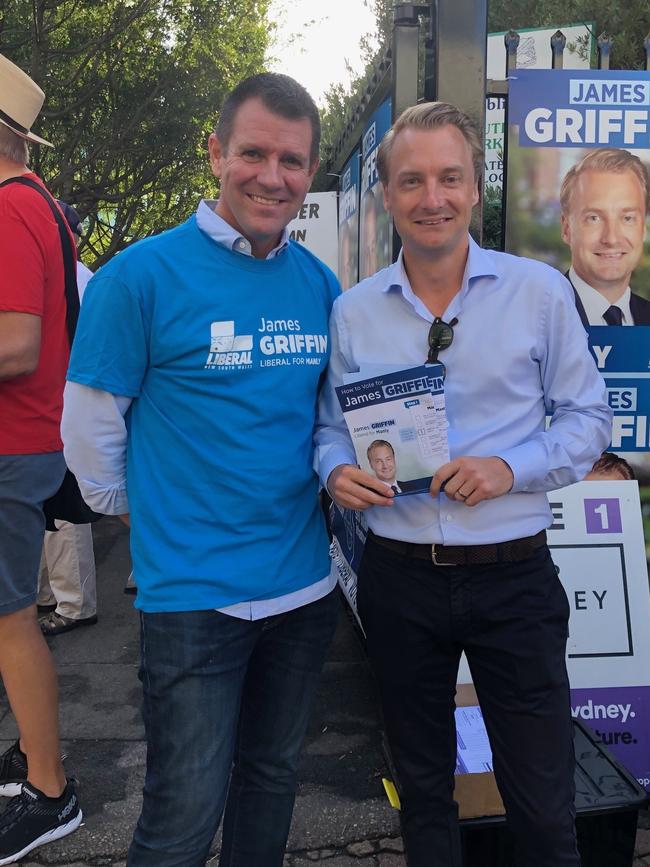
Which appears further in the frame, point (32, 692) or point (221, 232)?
point (32, 692)

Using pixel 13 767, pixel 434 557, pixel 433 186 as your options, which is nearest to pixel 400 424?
pixel 434 557

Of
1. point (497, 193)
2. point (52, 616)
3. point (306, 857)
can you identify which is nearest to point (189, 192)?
point (52, 616)

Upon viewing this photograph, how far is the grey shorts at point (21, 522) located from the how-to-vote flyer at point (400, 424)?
124cm

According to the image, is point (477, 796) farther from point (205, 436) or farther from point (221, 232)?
point (221, 232)

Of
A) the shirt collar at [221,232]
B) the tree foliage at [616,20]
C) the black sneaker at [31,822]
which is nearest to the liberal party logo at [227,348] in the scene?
the shirt collar at [221,232]

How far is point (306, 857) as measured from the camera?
2627 millimetres

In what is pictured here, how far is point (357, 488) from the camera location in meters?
1.79

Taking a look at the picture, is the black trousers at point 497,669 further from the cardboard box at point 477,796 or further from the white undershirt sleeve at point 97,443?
the white undershirt sleeve at point 97,443

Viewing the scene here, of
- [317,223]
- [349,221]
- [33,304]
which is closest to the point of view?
[33,304]

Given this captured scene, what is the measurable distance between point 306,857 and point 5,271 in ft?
6.66

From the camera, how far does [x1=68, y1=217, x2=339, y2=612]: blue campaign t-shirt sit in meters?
1.70

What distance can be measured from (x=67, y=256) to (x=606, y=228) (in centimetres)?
183

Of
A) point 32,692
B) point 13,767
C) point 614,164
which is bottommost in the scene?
point 13,767

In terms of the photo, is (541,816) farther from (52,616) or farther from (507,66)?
(52,616)
